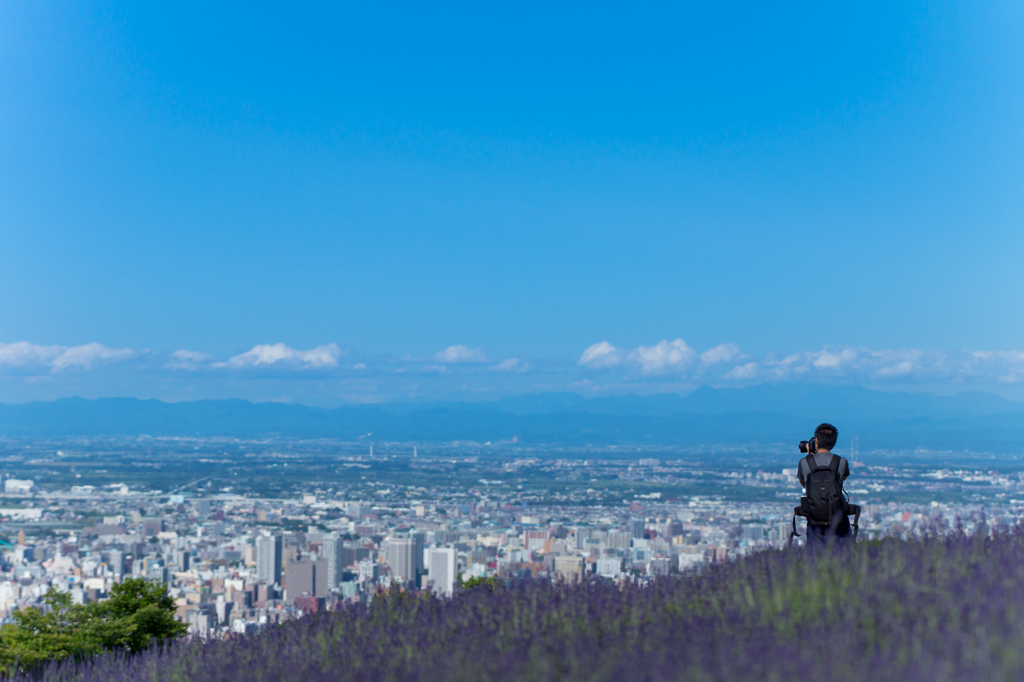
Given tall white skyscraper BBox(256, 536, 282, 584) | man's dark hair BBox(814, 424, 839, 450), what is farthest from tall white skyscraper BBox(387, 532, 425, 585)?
man's dark hair BBox(814, 424, 839, 450)

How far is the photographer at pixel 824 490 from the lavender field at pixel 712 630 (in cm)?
75

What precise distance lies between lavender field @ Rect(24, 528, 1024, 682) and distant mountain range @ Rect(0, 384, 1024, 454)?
298 ft

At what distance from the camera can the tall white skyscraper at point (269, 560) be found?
1917 cm

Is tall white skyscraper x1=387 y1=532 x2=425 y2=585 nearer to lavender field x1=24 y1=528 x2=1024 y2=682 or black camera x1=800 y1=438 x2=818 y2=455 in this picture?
black camera x1=800 y1=438 x2=818 y2=455

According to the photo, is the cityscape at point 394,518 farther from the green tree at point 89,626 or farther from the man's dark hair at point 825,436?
the green tree at point 89,626

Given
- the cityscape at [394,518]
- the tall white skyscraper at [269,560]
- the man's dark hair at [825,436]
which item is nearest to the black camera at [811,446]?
the man's dark hair at [825,436]

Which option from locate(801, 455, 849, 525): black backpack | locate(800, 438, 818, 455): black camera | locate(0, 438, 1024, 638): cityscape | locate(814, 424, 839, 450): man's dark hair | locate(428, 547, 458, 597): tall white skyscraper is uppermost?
locate(814, 424, 839, 450): man's dark hair

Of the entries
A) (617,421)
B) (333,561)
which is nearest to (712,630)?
(333,561)

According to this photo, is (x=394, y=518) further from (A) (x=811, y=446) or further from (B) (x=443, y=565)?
(A) (x=811, y=446)

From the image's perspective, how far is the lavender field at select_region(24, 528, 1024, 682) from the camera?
9.31 feet

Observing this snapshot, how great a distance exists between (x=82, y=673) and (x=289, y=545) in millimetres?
17668

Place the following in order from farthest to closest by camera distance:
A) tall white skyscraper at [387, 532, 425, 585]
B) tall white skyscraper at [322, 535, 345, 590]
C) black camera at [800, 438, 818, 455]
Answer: tall white skyscraper at [322, 535, 345, 590] < tall white skyscraper at [387, 532, 425, 585] < black camera at [800, 438, 818, 455]

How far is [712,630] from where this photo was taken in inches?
142

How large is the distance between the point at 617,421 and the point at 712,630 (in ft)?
441
